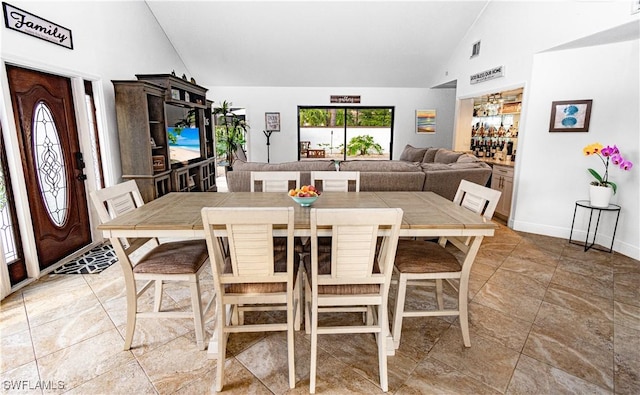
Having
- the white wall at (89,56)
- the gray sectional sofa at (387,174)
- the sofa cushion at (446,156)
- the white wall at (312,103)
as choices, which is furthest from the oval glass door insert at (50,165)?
the white wall at (312,103)

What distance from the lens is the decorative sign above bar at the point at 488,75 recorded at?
496 centimetres

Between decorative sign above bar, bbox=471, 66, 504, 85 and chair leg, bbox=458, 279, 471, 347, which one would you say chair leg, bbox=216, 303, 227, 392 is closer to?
chair leg, bbox=458, 279, 471, 347

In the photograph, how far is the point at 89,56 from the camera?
3803 millimetres

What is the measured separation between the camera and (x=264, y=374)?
1.88 metres

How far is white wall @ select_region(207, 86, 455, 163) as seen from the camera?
846cm

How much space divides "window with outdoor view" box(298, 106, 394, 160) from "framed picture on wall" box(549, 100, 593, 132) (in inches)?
189

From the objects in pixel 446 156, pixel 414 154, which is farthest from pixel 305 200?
pixel 414 154

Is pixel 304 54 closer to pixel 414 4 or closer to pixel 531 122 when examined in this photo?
pixel 414 4

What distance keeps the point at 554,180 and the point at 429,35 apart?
11.9ft

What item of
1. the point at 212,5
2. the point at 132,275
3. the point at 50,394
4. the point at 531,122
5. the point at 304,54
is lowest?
the point at 50,394

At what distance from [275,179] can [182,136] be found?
313 cm

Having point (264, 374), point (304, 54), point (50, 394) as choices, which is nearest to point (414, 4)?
point (304, 54)

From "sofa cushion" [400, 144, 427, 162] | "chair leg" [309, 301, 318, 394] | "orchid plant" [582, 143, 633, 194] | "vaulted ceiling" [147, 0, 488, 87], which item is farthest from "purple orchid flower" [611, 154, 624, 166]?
"chair leg" [309, 301, 318, 394]

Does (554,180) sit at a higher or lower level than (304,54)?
lower
